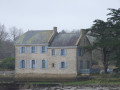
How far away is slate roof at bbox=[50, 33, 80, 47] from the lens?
6256 centimetres

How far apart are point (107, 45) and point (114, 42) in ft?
4.03

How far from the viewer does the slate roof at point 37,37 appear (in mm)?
65125

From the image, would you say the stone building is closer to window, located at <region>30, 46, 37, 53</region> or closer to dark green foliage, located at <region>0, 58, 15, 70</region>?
window, located at <region>30, 46, 37, 53</region>

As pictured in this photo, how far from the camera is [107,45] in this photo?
55.6 meters

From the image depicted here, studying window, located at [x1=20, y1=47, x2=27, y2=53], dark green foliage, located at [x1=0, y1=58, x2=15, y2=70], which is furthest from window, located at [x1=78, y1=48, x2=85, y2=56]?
dark green foliage, located at [x1=0, y1=58, x2=15, y2=70]

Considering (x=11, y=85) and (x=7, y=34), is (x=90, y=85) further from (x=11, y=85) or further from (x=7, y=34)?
(x=7, y=34)

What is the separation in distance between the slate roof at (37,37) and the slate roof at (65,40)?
136 cm

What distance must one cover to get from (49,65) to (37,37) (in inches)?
232

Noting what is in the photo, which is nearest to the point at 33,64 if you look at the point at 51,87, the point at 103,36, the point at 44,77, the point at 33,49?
the point at 33,49

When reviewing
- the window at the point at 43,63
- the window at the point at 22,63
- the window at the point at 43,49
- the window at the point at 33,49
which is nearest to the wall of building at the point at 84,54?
the window at the point at 43,63

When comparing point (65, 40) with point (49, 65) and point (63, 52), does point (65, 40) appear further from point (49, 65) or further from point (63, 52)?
point (49, 65)

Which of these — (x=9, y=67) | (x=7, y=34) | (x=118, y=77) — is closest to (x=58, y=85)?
(x=118, y=77)

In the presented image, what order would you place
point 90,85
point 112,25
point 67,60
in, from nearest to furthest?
point 90,85 → point 112,25 → point 67,60

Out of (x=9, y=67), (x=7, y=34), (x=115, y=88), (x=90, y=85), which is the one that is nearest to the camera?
(x=115, y=88)
